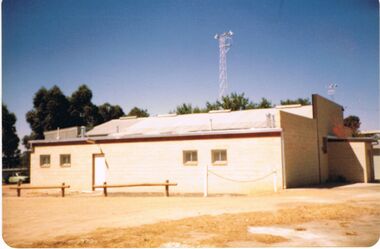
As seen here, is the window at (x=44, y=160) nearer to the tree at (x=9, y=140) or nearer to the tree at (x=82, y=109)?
the tree at (x=9, y=140)

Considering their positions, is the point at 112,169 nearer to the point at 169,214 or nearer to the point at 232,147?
the point at 232,147

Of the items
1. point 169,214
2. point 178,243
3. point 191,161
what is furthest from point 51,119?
point 178,243

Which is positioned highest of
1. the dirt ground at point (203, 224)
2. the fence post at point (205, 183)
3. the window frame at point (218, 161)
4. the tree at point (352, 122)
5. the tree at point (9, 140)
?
the tree at point (352, 122)

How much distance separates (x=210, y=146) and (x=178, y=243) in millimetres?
11430

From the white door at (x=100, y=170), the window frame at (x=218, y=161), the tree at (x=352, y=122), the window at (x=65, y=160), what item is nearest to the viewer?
the window frame at (x=218, y=161)

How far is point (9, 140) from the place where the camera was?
3884 centimetres

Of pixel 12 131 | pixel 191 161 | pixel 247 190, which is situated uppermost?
pixel 12 131

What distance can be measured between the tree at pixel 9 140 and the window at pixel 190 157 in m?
25.0

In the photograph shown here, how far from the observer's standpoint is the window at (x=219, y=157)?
61.7 feet

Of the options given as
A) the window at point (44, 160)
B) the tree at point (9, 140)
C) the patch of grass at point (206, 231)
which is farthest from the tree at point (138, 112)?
the patch of grass at point (206, 231)

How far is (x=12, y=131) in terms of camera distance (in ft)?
131

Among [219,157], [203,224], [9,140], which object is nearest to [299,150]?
[219,157]

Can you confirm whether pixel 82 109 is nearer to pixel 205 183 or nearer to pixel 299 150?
pixel 205 183

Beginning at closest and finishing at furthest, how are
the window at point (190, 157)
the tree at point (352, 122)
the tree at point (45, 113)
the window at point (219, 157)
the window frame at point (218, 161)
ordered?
the window frame at point (218, 161) < the window at point (219, 157) < the window at point (190, 157) < the tree at point (45, 113) < the tree at point (352, 122)
